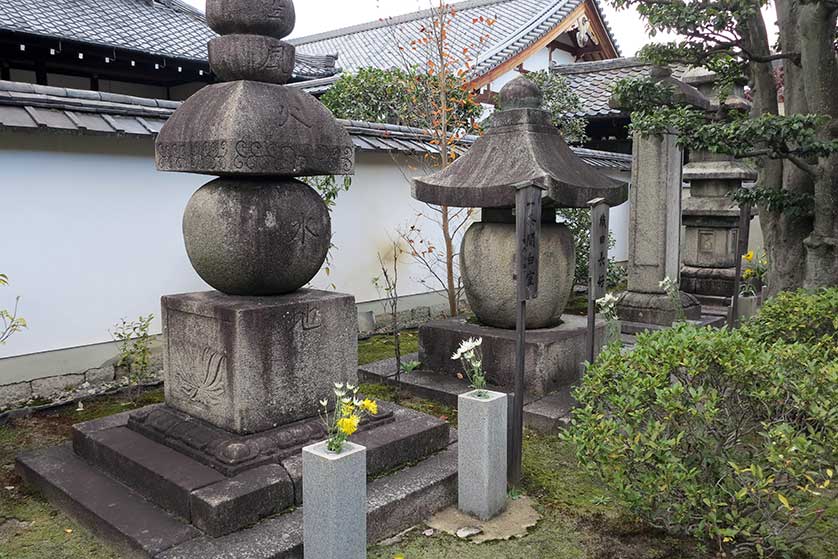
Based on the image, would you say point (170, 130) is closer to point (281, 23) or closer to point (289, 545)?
point (281, 23)

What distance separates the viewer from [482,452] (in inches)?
145

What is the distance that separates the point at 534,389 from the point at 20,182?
4.83 metres

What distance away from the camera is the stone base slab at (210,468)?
330cm

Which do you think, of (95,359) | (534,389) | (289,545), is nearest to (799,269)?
(534,389)

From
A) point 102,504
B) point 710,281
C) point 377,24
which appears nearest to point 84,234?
point 102,504

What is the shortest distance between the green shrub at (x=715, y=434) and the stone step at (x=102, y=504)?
7.24 feet

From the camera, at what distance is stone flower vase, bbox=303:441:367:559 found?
2.84m

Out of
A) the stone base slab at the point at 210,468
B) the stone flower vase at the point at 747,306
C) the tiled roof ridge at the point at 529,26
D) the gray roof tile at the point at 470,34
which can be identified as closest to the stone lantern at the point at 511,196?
the stone base slab at the point at 210,468

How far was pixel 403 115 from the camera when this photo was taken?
32.4 feet

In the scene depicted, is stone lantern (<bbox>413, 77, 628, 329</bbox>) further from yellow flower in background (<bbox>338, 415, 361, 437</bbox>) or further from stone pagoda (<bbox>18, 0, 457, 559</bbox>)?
yellow flower in background (<bbox>338, 415, 361, 437</bbox>)

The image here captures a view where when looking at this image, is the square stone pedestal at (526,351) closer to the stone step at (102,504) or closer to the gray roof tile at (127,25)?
the stone step at (102,504)

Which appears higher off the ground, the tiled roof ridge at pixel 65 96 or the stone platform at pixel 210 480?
the tiled roof ridge at pixel 65 96

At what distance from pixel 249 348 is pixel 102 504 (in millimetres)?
1180

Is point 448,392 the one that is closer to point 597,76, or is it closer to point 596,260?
point 596,260
